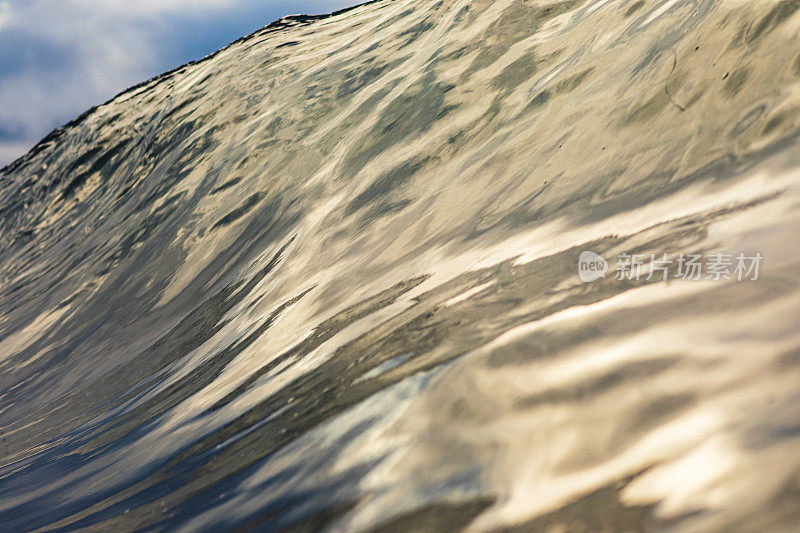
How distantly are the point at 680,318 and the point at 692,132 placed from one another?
62 centimetres

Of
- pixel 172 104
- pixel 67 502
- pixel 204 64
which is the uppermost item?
pixel 204 64

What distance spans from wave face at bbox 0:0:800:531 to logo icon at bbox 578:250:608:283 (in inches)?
1.0

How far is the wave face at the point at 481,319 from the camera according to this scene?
638 millimetres

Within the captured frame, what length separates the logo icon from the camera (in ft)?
3.28

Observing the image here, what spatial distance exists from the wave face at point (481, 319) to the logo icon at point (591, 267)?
26 millimetres

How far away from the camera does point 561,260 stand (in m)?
1.12

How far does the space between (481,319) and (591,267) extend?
0.19 meters

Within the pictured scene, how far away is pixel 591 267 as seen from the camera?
104cm

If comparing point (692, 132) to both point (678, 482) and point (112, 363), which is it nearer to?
point (678, 482)

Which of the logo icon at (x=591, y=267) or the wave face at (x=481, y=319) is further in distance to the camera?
the logo icon at (x=591, y=267)

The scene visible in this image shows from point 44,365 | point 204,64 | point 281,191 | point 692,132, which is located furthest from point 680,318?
point 204,64

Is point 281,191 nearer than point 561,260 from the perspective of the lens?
No

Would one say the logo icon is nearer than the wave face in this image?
No

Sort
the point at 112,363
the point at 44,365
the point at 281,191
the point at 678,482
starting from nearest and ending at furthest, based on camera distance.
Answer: the point at 678,482 → the point at 112,363 → the point at 281,191 → the point at 44,365
